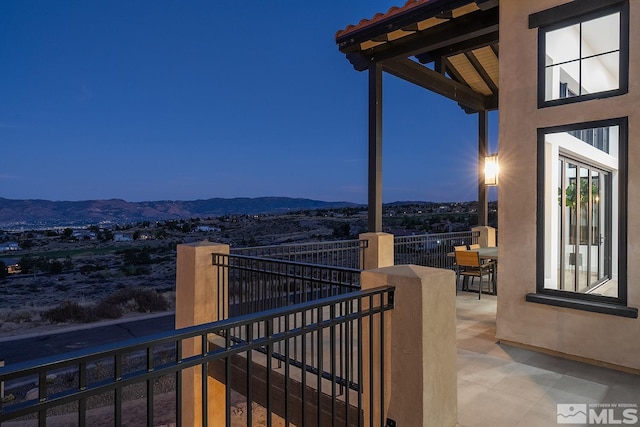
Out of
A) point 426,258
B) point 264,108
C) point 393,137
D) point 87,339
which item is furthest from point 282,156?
point 426,258

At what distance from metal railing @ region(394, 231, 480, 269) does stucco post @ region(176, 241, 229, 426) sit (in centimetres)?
452

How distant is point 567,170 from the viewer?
15.6 feet

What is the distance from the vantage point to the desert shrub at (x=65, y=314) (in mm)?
16500

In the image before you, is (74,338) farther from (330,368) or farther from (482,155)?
(482,155)

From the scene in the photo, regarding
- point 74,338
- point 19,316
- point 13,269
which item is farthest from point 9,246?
point 74,338

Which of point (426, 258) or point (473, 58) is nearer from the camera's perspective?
point (473, 58)

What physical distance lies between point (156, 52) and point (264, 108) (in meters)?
16.1

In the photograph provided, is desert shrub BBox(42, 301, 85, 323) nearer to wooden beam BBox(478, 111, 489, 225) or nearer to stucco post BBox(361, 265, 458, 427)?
wooden beam BBox(478, 111, 489, 225)

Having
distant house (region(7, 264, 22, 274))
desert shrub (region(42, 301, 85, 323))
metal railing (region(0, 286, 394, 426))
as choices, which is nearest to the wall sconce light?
metal railing (region(0, 286, 394, 426))

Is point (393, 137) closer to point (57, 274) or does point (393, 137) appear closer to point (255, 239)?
point (255, 239)

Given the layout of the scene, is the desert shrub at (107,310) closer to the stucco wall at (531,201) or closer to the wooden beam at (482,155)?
the wooden beam at (482,155)

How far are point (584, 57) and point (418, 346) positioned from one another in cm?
381

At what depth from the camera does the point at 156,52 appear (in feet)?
163

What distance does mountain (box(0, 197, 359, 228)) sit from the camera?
124 feet
